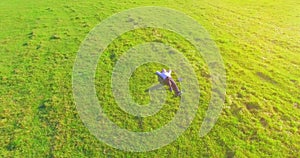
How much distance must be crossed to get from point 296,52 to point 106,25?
1108 centimetres

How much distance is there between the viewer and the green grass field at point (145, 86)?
8883 mm

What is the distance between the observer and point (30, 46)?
560 inches

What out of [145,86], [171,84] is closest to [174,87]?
Result: [171,84]

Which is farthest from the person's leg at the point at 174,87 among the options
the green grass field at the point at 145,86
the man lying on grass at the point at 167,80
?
the green grass field at the point at 145,86

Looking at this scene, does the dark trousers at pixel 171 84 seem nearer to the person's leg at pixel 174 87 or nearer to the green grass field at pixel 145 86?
the person's leg at pixel 174 87

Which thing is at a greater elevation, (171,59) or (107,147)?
(171,59)

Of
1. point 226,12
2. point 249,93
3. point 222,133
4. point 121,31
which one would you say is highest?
point 226,12

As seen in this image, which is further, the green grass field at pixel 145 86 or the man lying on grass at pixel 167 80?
the man lying on grass at pixel 167 80

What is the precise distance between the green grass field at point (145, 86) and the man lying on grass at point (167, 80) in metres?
0.35

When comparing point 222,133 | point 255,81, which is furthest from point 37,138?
point 255,81

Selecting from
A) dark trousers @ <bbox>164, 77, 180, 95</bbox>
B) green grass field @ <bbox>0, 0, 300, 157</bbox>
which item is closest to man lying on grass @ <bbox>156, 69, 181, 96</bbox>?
dark trousers @ <bbox>164, 77, 180, 95</bbox>

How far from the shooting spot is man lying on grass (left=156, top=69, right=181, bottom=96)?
1090 cm

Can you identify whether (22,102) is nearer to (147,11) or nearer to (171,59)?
(171,59)

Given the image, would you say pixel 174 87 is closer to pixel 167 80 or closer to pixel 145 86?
pixel 167 80
